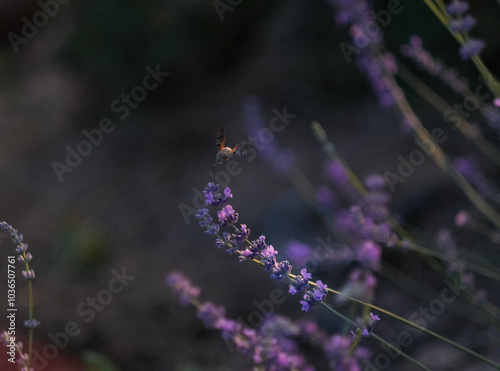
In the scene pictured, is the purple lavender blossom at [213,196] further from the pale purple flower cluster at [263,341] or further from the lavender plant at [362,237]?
the pale purple flower cluster at [263,341]

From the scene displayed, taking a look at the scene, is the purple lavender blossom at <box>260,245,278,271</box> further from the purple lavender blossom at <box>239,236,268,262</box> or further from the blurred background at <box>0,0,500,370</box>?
the blurred background at <box>0,0,500,370</box>

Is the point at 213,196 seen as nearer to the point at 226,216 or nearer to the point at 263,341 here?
the point at 226,216

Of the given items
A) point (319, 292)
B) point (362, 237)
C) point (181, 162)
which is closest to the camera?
point (319, 292)

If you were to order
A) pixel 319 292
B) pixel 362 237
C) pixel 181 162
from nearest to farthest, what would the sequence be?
pixel 319 292, pixel 362 237, pixel 181 162

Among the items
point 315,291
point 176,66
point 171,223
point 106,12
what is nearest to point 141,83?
point 176,66

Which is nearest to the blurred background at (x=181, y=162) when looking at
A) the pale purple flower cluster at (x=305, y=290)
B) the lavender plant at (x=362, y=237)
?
the lavender plant at (x=362, y=237)

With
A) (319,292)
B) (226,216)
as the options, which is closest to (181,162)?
(226,216)

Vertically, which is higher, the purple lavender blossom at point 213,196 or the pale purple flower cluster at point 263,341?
the purple lavender blossom at point 213,196

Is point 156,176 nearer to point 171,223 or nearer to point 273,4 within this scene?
point 171,223

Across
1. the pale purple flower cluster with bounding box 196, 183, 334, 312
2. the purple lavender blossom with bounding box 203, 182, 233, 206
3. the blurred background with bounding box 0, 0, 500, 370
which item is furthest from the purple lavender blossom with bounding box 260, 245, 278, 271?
the blurred background with bounding box 0, 0, 500, 370
